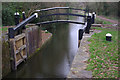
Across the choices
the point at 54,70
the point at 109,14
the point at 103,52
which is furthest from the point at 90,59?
the point at 109,14

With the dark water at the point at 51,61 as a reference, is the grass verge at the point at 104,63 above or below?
above

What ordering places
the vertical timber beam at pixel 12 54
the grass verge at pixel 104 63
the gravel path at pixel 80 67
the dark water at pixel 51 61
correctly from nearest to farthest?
the gravel path at pixel 80 67
the grass verge at pixel 104 63
the vertical timber beam at pixel 12 54
the dark water at pixel 51 61

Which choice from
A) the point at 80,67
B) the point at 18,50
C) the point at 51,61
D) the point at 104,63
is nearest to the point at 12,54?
the point at 18,50

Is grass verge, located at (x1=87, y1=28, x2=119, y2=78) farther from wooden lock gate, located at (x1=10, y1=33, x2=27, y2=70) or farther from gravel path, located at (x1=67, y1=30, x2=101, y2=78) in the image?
wooden lock gate, located at (x1=10, y1=33, x2=27, y2=70)

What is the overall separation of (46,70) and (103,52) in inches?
141

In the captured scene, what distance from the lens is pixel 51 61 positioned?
9289 mm

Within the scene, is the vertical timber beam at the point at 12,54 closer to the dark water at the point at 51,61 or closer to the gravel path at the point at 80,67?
the dark water at the point at 51,61

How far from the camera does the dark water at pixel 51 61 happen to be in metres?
7.62

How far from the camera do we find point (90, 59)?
15.3ft

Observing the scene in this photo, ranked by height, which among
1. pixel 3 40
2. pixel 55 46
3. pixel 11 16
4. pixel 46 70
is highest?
pixel 11 16

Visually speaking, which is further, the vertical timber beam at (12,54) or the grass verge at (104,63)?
the vertical timber beam at (12,54)

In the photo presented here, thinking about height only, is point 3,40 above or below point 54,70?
above

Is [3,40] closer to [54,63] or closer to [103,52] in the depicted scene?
[54,63]

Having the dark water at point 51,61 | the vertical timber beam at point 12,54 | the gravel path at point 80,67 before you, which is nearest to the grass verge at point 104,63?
the gravel path at point 80,67
